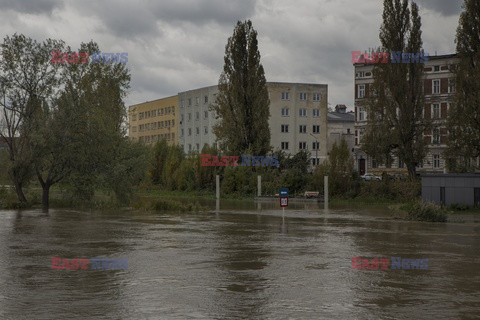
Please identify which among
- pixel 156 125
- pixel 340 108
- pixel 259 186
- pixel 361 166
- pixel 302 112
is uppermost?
pixel 340 108

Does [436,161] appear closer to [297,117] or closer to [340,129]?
[297,117]

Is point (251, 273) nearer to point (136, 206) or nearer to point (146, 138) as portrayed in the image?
point (136, 206)

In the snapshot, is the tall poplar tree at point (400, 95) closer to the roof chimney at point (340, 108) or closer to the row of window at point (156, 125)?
the roof chimney at point (340, 108)

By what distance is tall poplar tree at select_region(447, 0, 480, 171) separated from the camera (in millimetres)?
44531

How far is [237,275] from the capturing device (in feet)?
46.3

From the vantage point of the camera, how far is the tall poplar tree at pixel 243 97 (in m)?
60.3

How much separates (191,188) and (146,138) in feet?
212

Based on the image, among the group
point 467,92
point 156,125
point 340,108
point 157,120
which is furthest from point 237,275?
point 156,125

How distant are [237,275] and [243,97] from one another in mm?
46953

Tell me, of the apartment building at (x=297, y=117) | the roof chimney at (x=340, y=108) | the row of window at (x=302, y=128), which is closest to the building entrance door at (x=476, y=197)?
the apartment building at (x=297, y=117)

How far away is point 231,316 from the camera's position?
10109 mm

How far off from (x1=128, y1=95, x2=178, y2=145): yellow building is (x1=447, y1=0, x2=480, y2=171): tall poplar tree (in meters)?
75.6

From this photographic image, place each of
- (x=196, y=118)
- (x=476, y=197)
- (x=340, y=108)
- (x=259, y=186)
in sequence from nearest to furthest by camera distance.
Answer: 1. (x=476, y=197)
2. (x=259, y=186)
3. (x=196, y=118)
4. (x=340, y=108)

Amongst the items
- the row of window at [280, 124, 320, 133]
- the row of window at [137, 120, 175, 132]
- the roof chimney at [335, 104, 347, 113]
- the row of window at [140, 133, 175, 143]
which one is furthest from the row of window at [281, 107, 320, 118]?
the row of window at [137, 120, 175, 132]
